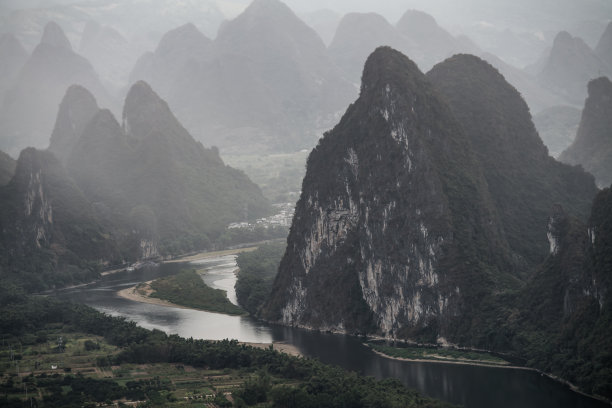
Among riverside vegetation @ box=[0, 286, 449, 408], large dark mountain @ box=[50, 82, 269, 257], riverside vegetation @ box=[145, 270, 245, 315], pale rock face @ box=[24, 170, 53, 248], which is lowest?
riverside vegetation @ box=[0, 286, 449, 408]

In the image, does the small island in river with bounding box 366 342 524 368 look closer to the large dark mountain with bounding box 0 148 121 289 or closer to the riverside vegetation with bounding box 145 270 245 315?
the riverside vegetation with bounding box 145 270 245 315

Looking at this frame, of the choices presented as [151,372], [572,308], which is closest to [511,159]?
[572,308]

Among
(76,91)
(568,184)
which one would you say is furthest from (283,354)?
(76,91)

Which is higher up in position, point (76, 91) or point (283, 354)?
point (76, 91)

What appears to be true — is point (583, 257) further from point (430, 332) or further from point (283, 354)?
point (283, 354)

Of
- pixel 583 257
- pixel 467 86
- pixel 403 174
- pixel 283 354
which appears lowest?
pixel 283 354

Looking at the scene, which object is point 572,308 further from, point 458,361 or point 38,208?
point 38,208

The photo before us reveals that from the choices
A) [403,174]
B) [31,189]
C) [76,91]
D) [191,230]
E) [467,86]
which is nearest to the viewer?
[403,174]

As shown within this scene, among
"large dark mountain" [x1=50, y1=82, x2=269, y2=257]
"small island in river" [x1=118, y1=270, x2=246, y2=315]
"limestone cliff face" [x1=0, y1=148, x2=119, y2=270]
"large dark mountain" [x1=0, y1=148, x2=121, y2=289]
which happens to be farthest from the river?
"large dark mountain" [x1=50, y1=82, x2=269, y2=257]
